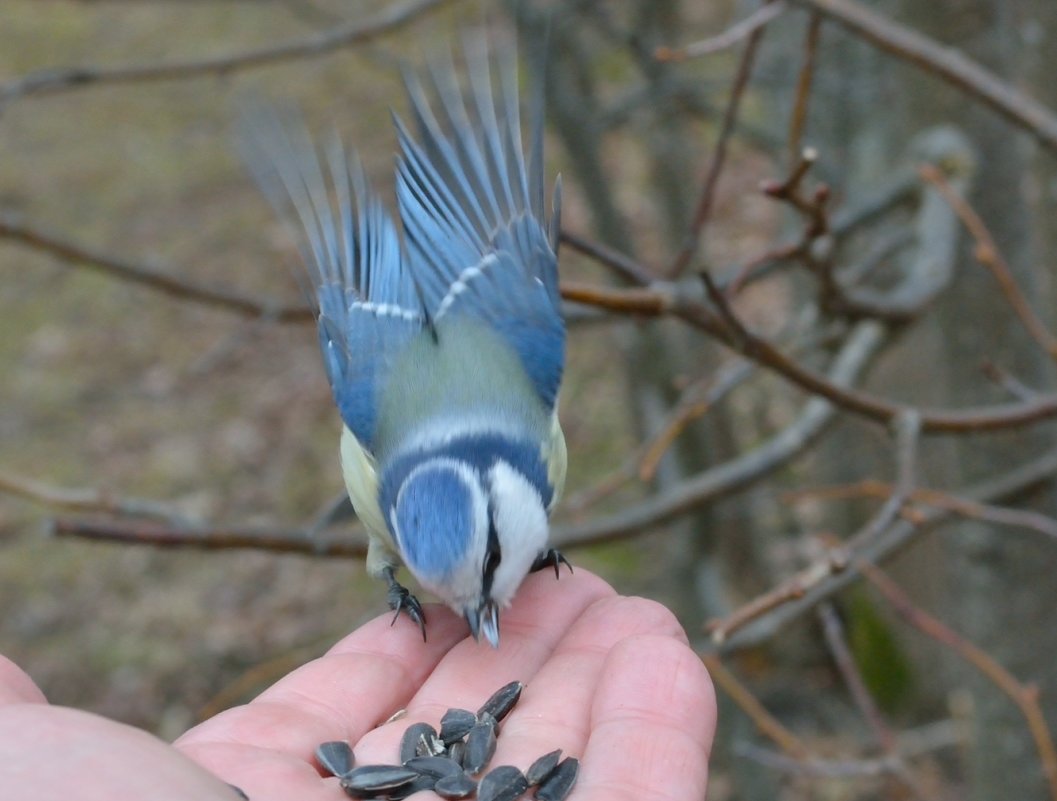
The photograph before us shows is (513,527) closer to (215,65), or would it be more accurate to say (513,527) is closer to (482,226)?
(482,226)

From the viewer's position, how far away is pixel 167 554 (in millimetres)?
5656

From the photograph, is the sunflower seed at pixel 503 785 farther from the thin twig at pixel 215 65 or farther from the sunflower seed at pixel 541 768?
the thin twig at pixel 215 65

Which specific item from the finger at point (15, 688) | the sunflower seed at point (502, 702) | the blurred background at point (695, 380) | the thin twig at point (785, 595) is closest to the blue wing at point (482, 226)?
the blurred background at point (695, 380)

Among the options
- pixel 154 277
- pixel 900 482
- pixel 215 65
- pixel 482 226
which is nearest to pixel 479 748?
pixel 900 482

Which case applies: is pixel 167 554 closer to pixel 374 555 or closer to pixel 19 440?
pixel 19 440

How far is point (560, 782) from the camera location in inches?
67.6

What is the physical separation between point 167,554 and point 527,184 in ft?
12.4

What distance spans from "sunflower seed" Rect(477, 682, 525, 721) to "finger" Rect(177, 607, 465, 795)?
0.59 feet

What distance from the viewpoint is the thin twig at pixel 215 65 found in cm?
259

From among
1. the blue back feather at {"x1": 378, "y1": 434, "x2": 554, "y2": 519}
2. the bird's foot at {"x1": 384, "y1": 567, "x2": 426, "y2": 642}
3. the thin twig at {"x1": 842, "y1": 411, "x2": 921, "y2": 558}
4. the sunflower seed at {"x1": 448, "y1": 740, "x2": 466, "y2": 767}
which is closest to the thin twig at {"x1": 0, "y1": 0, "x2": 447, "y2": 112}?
the blue back feather at {"x1": 378, "y1": 434, "x2": 554, "y2": 519}

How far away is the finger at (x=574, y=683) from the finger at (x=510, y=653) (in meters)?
0.06

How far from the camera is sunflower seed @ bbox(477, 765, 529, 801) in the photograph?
1.74 metres

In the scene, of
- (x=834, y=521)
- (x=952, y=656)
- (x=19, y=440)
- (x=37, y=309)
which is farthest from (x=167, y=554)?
(x=952, y=656)

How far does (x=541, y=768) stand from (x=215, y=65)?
67.5 inches
